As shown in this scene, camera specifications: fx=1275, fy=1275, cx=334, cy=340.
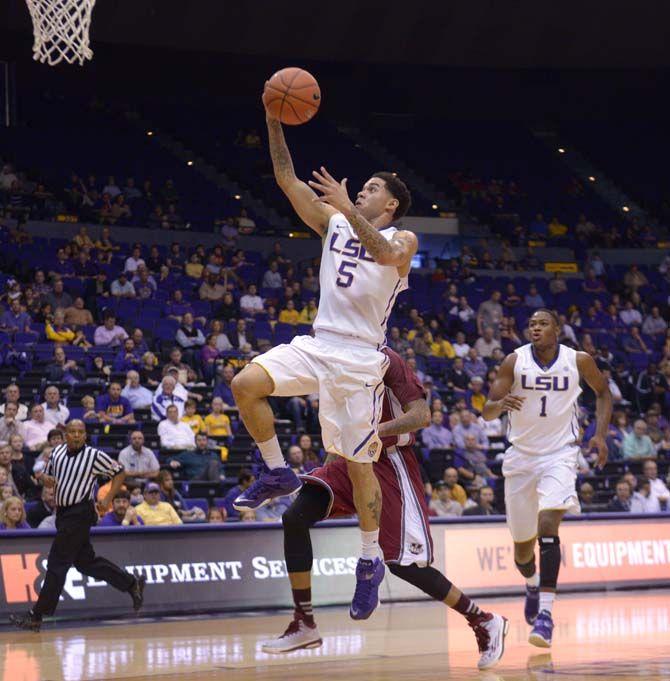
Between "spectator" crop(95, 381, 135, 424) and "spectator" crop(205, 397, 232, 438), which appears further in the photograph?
"spectator" crop(205, 397, 232, 438)

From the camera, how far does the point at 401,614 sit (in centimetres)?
1216

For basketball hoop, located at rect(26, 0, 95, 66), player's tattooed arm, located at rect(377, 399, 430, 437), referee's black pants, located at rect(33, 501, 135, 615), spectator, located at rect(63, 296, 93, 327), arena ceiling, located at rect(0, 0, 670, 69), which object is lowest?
referee's black pants, located at rect(33, 501, 135, 615)

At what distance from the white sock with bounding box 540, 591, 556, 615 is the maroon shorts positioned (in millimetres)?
1717

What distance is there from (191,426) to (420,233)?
1393 cm

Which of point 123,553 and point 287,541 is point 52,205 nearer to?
point 123,553

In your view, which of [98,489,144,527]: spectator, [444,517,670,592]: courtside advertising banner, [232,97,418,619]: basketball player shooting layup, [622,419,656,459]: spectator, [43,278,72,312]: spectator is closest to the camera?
[232,97,418,619]: basketball player shooting layup

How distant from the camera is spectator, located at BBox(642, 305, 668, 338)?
81.7 ft

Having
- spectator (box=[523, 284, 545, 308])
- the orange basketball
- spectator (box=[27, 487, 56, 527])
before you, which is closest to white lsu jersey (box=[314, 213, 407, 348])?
the orange basketball

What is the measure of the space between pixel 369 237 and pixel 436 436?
11.5 metres

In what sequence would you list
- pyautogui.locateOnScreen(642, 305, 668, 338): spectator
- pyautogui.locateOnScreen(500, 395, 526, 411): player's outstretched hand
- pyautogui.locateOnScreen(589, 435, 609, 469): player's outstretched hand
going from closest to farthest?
pyautogui.locateOnScreen(500, 395, 526, 411): player's outstretched hand
pyautogui.locateOnScreen(589, 435, 609, 469): player's outstretched hand
pyautogui.locateOnScreen(642, 305, 668, 338): spectator

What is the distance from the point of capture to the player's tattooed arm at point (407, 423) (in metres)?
7.66

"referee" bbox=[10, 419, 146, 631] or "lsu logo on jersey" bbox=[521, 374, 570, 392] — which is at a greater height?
"lsu logo on jersey" bbox=[521, 374, 570, 392]

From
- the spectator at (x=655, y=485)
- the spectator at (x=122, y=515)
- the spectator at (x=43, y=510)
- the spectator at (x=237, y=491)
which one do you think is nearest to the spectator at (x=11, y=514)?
the spectator at (x=43, y=510)

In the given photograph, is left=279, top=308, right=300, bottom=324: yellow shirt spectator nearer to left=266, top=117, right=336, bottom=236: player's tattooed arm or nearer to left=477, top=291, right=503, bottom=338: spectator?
left=477, top=291, right=503, bottom=338: spectator
